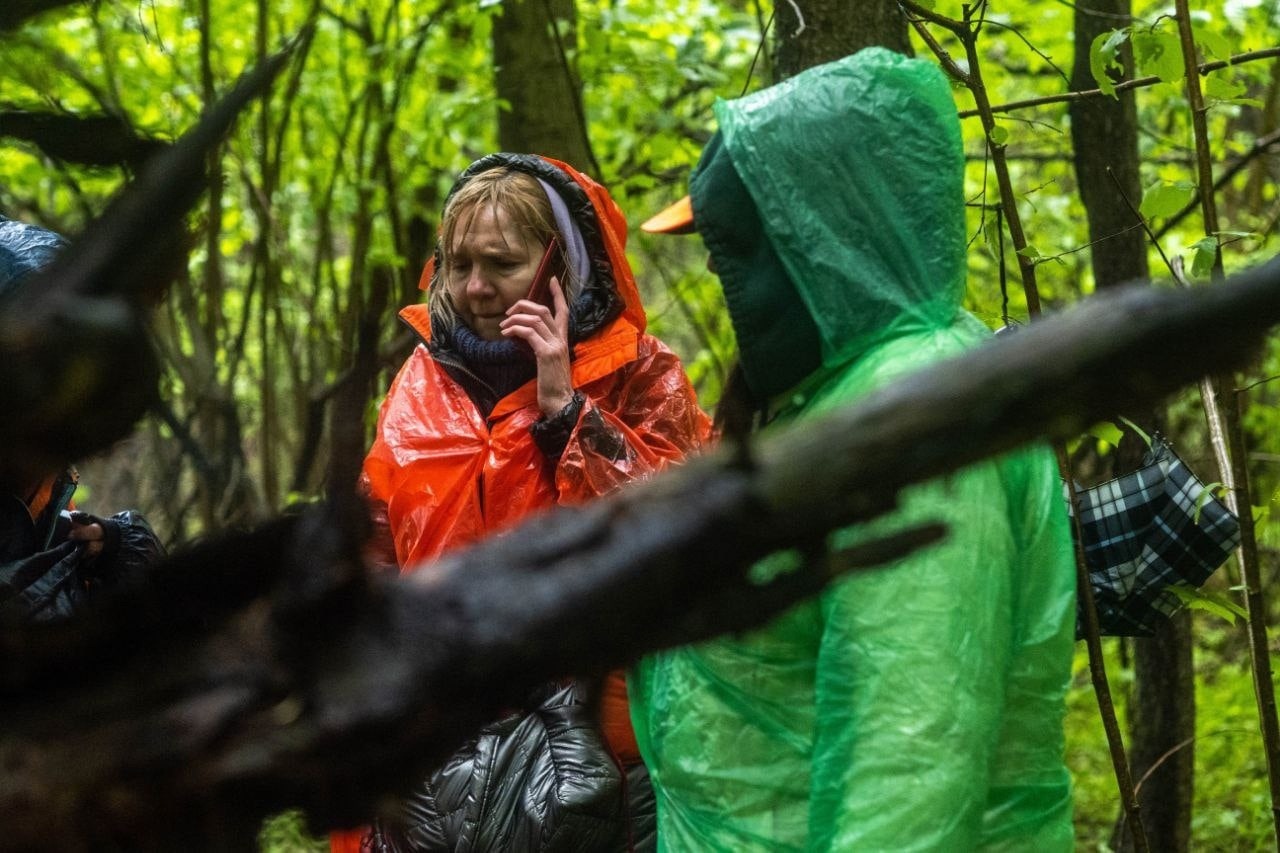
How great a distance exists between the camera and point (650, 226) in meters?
2.00

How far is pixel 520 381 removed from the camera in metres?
2.74

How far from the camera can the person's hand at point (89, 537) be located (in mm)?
2193

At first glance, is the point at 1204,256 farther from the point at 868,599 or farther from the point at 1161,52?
the point at 868,599

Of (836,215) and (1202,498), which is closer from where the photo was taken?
(836,215)

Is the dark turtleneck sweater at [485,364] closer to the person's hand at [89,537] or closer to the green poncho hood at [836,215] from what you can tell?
the person's hand at [89,537]

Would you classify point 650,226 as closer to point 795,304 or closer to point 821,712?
point 795,304

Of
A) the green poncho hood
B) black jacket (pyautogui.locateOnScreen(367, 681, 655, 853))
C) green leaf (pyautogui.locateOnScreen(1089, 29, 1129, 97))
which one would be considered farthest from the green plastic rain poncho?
green leaf (pyautogui.locateOnScreen(1089, 29, 1129, 97))

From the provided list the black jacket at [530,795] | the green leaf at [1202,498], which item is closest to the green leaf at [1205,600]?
the green leaf at [1202,498]

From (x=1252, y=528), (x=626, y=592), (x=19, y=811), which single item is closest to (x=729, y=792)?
(x=626, y=592)

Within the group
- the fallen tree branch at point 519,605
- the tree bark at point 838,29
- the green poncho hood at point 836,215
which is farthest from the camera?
the tree bark at point 838,29

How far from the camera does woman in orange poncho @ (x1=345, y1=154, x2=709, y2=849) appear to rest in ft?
8.32

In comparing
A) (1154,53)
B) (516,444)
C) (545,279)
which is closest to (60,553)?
(516,444)

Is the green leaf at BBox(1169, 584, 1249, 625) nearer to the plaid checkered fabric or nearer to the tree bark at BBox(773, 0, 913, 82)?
the plaid checkered fabric

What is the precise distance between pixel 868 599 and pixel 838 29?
184 cm
